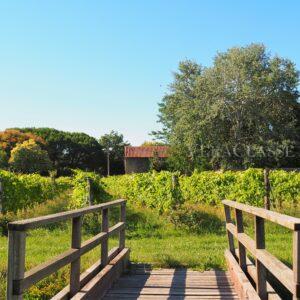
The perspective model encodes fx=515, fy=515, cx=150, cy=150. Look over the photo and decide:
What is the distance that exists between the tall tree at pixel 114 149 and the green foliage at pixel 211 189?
66.6 m

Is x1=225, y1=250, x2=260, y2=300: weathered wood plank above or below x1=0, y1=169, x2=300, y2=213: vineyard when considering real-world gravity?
below

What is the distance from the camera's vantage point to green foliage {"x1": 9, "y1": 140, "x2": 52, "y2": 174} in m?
76.6

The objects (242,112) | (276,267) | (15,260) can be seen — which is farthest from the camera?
(242,112)

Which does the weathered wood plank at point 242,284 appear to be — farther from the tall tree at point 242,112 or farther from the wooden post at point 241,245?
the tall tree at point 242,112

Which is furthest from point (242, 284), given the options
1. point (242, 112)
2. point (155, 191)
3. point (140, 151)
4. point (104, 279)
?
point (140, 151)

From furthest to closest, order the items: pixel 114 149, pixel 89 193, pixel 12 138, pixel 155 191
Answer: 1. pixel 114 149
2. pixel 12 138
3. pixel 155 191
4. pixel 89 193

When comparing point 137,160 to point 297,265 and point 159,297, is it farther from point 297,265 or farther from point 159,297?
point 297,265

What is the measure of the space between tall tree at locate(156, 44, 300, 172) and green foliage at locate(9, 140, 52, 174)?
3516cm

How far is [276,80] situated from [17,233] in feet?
143

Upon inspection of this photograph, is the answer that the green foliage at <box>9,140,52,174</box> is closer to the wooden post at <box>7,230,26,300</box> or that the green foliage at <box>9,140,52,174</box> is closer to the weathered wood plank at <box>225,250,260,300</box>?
the weathered wood plank at <box>225,250,260,300</box>

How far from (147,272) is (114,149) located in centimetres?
8801

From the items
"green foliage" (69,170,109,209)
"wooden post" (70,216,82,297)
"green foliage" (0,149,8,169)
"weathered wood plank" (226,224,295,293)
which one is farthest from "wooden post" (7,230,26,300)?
"green foliage" (0,149,8,169)

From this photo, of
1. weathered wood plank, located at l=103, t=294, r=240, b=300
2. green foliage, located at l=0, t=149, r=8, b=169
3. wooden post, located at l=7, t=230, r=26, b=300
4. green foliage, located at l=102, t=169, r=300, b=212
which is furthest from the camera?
green foliage, located at l=0, t=149, r=8, b=169

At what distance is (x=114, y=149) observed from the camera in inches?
3784
